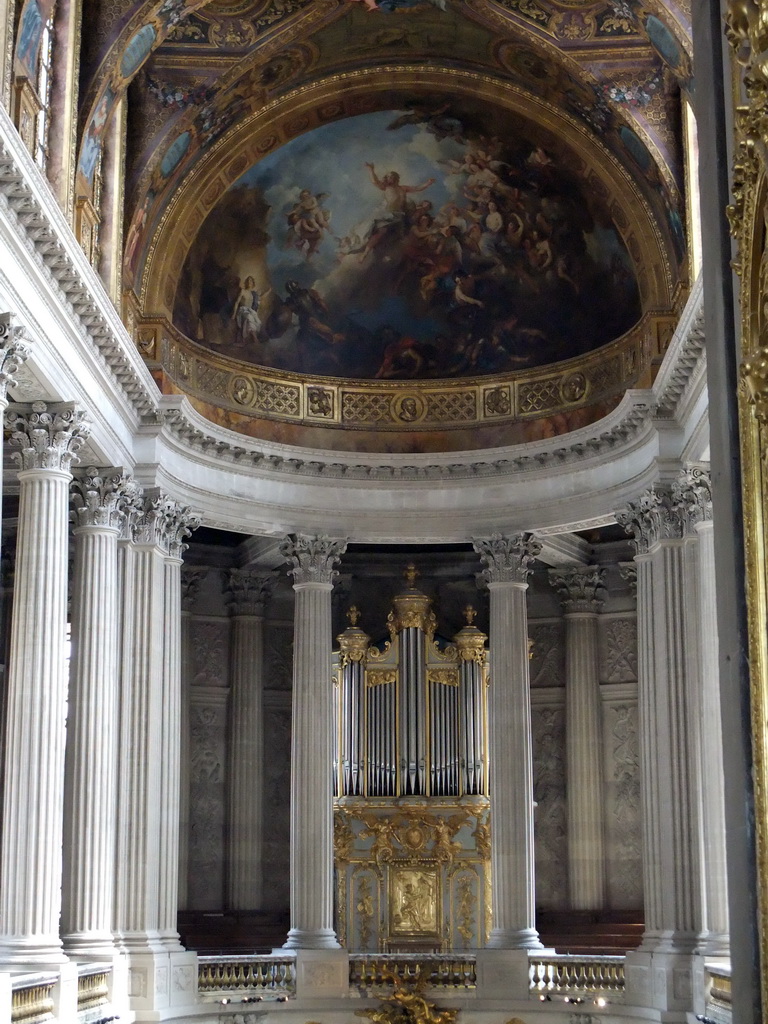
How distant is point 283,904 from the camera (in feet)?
114

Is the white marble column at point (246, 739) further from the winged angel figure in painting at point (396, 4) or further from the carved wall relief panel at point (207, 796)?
the winged angel figure in painting at point (396, 4)

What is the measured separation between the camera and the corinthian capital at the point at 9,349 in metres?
20.2

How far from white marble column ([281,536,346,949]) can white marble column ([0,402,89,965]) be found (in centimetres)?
812

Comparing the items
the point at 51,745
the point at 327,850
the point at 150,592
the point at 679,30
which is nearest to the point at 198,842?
the point at 327,850

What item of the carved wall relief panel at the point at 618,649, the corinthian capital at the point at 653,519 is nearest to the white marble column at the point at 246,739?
the carved wall relief panel at the point at 618,649

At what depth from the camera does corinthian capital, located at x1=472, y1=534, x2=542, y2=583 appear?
31.5m

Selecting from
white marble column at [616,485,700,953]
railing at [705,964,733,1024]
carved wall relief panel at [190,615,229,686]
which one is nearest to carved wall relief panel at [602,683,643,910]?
white marble column at [616,485,700,953]

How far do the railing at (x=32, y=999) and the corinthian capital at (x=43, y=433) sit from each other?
7.79 meters

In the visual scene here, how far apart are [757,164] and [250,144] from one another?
24.2 meters

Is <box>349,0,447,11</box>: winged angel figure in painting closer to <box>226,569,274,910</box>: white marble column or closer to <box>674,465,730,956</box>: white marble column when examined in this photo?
<box>674,465,730,956</box>: white marble column

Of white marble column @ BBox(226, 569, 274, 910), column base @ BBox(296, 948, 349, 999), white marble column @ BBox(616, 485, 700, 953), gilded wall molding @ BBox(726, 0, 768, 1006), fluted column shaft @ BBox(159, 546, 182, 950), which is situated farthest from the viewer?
white marble column @ BBox(226, 569, 274, 910)

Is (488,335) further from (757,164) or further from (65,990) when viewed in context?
(757,164)

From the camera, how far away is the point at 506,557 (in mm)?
31578

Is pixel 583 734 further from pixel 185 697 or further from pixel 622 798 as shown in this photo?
pixel 185 697
